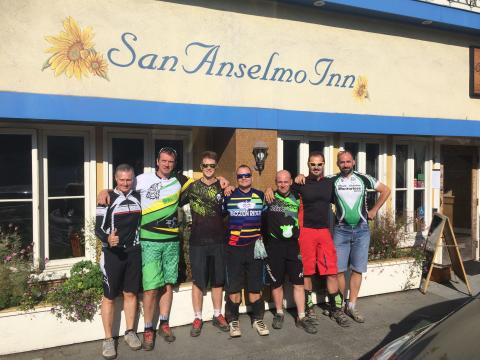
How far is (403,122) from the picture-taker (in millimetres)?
6684

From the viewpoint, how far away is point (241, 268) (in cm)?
441

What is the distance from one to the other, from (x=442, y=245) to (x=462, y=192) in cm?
274

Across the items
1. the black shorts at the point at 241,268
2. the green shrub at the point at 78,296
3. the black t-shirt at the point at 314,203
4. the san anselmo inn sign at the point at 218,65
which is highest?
the san anselmo inn sign at the point at 218,65

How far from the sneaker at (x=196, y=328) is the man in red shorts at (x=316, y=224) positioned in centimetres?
129

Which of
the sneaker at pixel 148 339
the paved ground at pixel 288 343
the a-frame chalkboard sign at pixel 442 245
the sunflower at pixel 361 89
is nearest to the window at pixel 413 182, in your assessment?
the a-frame chalkboard sign at pixel 442 245

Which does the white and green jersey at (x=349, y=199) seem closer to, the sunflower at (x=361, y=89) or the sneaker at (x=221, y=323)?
the sneaker at (x=221, y=323)

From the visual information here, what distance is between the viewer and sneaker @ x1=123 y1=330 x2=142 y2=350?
4.19m

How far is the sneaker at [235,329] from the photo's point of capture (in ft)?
14.6

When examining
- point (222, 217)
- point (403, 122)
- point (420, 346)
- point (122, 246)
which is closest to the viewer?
point (420, 346)

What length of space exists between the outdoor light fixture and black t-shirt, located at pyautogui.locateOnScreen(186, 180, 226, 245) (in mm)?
1160

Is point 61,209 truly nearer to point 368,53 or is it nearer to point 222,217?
point 222,217

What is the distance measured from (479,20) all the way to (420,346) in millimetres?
6738

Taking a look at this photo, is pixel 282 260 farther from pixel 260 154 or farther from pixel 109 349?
pixel 109 349

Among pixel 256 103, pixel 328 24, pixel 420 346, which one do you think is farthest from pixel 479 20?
pixel 420 346
